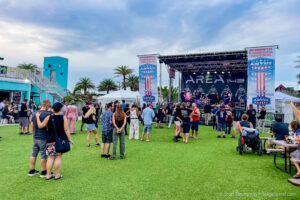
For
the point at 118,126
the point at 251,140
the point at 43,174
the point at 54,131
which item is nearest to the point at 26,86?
the point at 118,126

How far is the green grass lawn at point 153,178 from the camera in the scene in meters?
3.47

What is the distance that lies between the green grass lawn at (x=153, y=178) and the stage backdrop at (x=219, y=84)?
742 inches

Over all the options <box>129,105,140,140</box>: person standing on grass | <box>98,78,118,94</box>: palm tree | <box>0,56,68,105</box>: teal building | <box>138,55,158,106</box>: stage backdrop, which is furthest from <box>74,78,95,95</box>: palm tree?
<box>129,105,140,140</box>: person standing on grass

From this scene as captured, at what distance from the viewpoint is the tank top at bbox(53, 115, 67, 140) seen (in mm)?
3954

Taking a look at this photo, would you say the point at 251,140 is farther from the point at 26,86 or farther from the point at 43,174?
the point at 26,86

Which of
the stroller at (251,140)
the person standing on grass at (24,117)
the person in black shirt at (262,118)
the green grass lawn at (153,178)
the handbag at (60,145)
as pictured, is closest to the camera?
the green grass lawn at (153,178)

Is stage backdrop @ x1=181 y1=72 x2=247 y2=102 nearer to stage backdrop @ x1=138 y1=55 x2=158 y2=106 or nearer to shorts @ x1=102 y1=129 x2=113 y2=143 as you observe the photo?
stage backdrop @ x1=138 y1=55 x2=158 y2=106

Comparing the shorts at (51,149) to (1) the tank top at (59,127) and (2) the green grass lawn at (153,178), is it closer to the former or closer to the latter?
(1) the tank top at (59,127)

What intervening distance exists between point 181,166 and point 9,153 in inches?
199

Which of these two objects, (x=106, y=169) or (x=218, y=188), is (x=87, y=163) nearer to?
(x=106, y=169)

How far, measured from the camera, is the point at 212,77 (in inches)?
975

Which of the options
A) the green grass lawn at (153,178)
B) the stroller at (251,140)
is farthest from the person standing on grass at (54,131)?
the stroller at (251,140)

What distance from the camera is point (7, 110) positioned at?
521 inches

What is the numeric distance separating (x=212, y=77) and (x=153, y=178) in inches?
877
